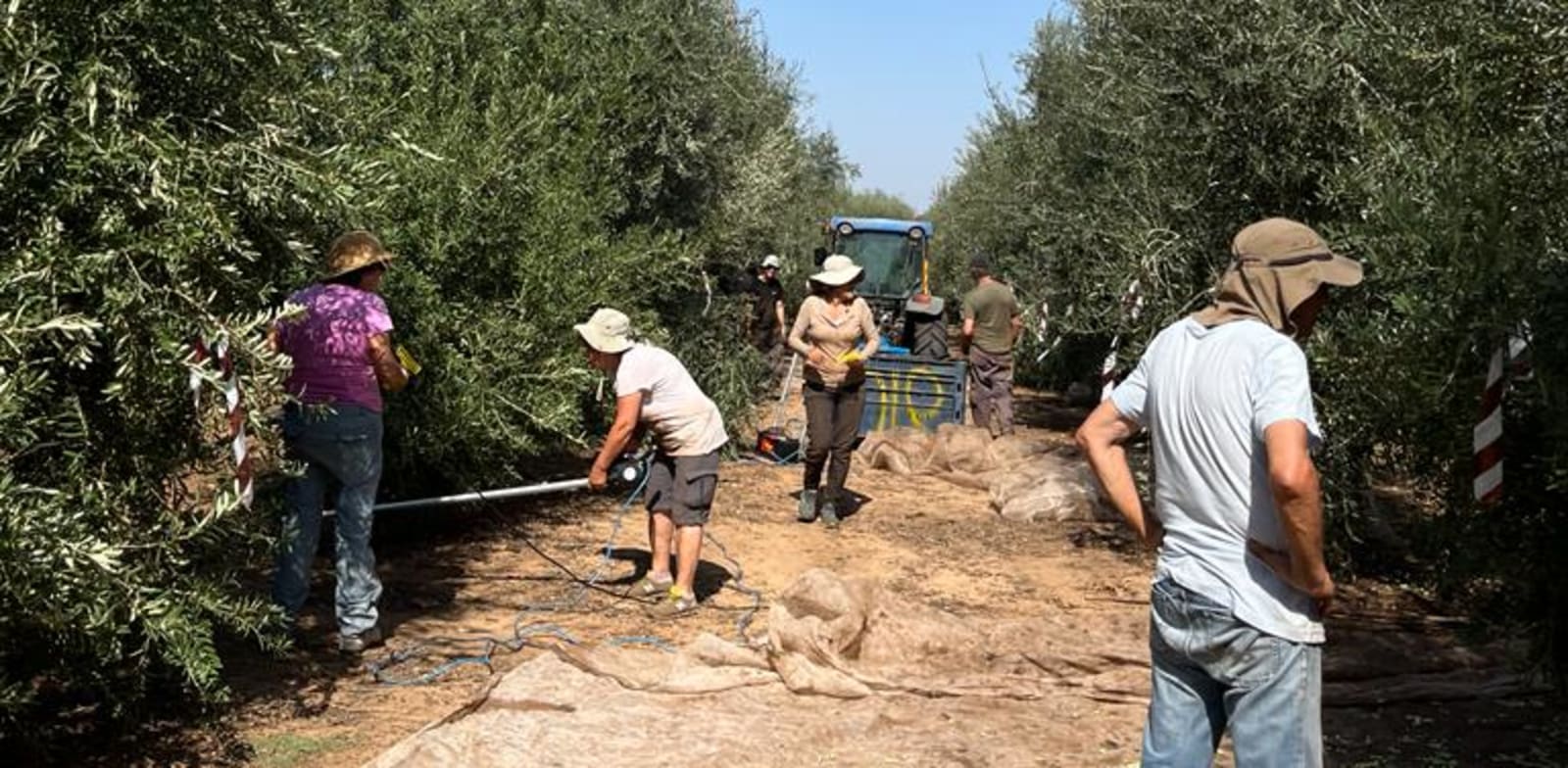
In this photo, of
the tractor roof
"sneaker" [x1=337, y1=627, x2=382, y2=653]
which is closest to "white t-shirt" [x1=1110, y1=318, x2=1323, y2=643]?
"sneaker" [x1=337, y1=627, x2=382, y2=653]

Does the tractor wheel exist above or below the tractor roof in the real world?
below

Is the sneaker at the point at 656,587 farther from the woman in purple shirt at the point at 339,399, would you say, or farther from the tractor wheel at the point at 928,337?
the tractor wheel at the point at 928,337

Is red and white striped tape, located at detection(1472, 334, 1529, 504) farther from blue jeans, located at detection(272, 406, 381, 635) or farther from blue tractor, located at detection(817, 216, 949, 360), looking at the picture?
blue tractor, located at detection(817, 216, 949, 360)

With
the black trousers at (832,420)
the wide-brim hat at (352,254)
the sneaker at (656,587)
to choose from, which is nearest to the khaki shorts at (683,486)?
the sneaker at (656,587)

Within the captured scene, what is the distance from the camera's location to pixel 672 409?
7312mm

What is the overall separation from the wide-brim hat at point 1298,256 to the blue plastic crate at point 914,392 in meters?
10.2

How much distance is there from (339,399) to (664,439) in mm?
1798

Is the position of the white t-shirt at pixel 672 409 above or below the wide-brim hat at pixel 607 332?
below

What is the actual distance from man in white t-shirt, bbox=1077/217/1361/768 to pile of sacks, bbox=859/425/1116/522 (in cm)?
729

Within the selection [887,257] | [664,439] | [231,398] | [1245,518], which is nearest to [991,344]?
[887,257]

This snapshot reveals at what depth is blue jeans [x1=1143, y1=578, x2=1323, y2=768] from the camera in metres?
3.12

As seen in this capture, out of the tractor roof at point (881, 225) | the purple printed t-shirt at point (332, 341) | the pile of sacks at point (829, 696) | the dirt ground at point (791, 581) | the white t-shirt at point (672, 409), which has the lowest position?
the dirt ground at point (791, 581)

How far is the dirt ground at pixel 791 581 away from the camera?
17.3 feet

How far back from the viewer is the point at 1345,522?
7746 mm
